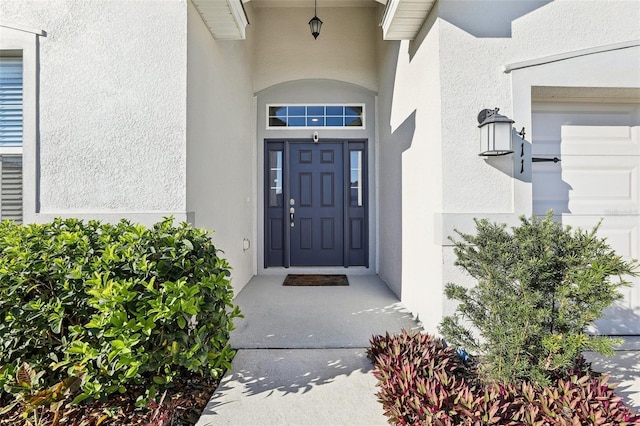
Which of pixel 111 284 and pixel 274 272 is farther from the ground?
pixel 111 284

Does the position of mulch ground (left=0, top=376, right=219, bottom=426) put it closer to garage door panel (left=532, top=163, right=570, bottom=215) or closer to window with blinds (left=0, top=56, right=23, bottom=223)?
window with blinds (left=0, top=56, right=23, bottom=223)

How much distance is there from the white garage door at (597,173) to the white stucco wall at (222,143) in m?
3.05

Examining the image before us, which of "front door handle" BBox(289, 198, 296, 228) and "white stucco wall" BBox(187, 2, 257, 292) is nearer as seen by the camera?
"white stucco wall" BBox(187, 2, 257, 292)

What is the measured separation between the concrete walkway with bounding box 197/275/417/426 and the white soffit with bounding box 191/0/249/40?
2928 mm

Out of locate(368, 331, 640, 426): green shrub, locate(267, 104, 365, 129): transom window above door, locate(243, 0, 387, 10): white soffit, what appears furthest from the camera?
locate(267, 104, 365, 129): transom window above door

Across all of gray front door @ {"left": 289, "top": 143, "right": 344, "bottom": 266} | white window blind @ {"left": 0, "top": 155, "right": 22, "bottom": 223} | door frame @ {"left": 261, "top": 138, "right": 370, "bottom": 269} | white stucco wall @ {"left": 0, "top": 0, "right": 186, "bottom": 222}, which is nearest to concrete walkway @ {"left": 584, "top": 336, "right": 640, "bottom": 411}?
door frame @ {"left": 261, "top": 138, "right": 370, "bottom": 269}

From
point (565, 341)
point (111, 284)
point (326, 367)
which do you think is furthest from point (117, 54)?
point (565, 341)

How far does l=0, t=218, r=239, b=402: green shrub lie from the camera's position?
1.68 metres

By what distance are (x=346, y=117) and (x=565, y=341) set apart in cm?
440

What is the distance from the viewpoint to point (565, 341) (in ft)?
5.41

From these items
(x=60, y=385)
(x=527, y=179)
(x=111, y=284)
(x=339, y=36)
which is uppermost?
(x=339, y=36)

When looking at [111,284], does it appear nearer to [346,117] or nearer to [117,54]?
[117,54]

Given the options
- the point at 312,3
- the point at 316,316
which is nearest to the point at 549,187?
the point at 316,316

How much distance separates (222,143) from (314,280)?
2441mm
